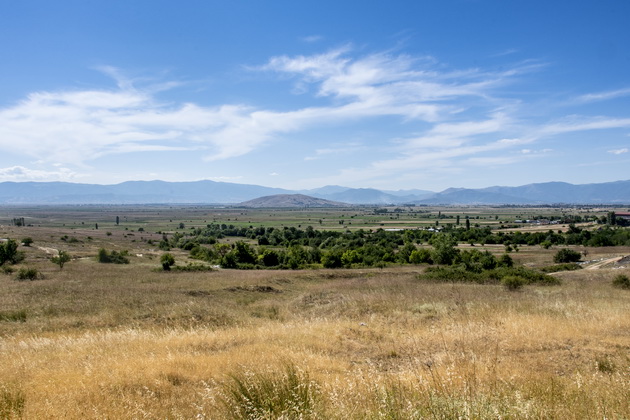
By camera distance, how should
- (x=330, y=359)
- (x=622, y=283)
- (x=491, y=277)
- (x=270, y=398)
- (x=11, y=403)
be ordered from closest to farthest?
(x=270, y=398)
(x=11, y=403)
(x=330, y=359)
(x=622, y=283)
(x=491, y=277)

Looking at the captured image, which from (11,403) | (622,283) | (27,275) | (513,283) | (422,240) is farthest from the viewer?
(422,240)

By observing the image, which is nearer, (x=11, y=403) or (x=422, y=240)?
(x=11, y=403)

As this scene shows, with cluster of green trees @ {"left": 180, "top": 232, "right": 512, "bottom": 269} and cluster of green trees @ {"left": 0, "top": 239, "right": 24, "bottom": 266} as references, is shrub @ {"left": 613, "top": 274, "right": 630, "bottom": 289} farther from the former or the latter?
cluster of green trees @ {"left": 0, "top": 239, "right": 24, "bottom": 266}

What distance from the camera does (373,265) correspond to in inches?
1983

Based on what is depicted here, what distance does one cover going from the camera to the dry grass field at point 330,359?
4957 millimetres

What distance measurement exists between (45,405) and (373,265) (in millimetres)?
46719

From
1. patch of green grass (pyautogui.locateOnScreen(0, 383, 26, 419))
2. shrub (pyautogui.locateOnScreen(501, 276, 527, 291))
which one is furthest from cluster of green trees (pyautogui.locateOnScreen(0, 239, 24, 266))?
shrub (pyautogui.locateOnScreen(501, 276, 527, 291))

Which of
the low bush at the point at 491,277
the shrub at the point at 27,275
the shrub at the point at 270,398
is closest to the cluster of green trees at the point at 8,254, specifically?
the shrub at the point at 27,275

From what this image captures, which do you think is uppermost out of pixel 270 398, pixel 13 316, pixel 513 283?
pixel 270 398

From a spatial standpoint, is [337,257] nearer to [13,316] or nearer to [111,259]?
[111,259]

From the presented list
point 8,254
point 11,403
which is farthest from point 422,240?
point 11,403

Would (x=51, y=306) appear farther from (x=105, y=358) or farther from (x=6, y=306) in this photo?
(x=105, y=358)

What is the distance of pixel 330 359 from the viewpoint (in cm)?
868

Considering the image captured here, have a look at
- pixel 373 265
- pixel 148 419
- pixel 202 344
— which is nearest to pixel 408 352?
pixel 202 344
